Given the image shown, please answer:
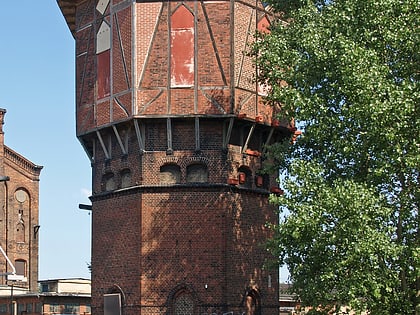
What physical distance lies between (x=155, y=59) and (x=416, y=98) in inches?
399

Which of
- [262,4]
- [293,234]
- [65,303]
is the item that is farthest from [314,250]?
[65,303]

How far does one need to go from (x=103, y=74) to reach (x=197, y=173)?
5.12 m

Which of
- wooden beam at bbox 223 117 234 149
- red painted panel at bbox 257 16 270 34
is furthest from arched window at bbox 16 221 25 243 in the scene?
red painted panel at bbox 257 16 270 34

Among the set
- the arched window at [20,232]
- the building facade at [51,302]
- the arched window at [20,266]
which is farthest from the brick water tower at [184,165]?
the arched window at [20,232]

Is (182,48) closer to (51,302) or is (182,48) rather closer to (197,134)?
(197,134)

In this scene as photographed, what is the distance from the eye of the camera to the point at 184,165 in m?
29.4

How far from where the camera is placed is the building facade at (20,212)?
5606cm

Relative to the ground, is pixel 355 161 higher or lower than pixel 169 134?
lower

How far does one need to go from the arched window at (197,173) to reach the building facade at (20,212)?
28.8 metres

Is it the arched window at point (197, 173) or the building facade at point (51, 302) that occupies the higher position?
the arched window at point (197, 173)

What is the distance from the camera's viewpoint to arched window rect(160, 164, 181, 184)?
29.5 meters

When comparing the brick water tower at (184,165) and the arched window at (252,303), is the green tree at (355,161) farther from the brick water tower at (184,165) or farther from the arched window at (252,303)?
the arched window at (252,303)

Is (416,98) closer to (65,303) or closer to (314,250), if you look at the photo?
(314,250)

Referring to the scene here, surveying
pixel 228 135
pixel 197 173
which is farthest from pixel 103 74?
pixel 228 135
